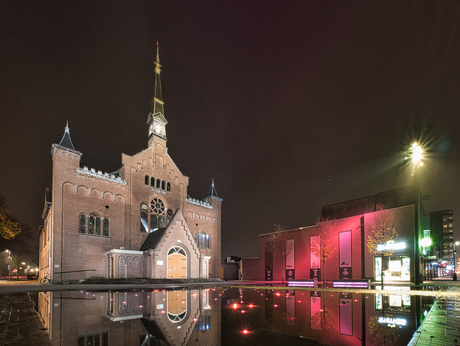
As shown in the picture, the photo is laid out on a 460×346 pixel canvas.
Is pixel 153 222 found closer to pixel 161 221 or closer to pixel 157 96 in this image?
pixel 161 221

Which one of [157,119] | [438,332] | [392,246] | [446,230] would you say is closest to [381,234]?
[392,246]

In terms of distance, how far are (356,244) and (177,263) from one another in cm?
2478

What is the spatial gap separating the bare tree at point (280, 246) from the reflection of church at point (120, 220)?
16.3 meters

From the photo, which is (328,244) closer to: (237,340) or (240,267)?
(240,267)

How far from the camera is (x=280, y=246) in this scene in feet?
165

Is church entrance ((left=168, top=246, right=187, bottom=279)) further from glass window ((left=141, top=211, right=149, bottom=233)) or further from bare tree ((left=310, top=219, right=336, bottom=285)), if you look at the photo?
bare tree ((left=310, top=219, right=336, bottom=285))

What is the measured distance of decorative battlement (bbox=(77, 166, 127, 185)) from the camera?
102ft

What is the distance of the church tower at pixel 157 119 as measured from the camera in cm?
4153

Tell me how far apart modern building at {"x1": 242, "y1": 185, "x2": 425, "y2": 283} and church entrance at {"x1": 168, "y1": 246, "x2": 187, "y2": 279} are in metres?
18.2

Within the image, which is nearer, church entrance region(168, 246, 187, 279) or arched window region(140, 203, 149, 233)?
church entrance region(168, 246, 187, 279)

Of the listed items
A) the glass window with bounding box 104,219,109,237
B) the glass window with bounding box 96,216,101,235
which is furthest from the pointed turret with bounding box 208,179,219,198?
the glass window with bounding box 96,216,101,235

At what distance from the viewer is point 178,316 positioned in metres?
8.28

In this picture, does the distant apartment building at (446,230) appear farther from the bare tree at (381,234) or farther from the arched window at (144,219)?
the arched window at (144,219)


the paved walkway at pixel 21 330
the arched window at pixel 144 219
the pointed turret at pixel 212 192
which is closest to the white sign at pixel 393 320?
the paved walkway at pixel 21 330
